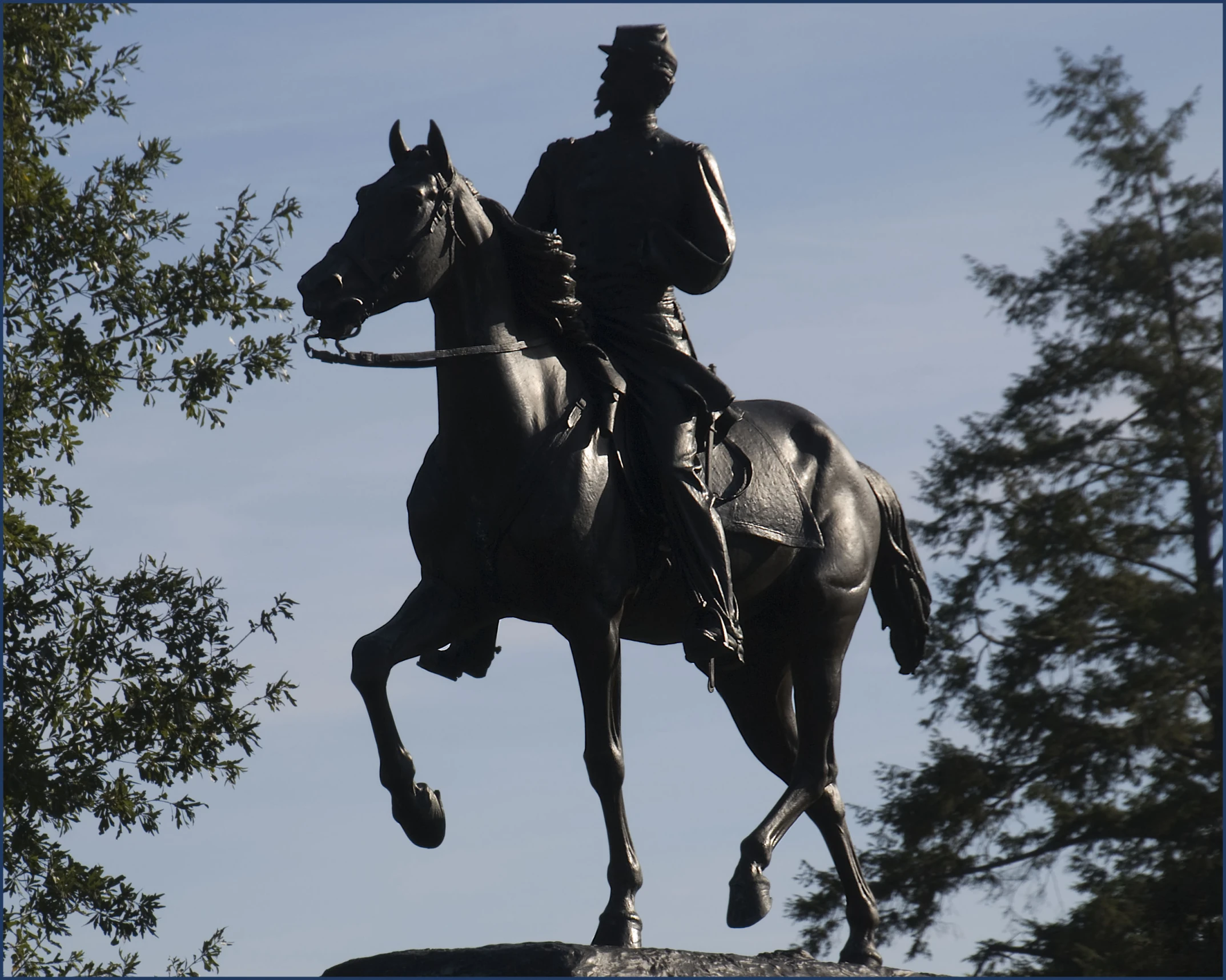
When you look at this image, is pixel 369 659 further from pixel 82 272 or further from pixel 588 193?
pixel 82 272

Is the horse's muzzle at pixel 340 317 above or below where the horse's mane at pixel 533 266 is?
below

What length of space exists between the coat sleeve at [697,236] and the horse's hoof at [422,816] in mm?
2571

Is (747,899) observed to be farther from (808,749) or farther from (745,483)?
(745,483)

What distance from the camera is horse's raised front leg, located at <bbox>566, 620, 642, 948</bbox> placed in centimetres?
850

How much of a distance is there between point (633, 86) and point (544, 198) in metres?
0.66

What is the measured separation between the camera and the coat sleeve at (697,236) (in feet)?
30.5

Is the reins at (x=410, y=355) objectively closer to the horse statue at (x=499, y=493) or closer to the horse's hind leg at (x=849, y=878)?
the horse statue at (x=499, y=493)

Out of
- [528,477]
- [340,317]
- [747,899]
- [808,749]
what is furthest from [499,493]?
[808,749]

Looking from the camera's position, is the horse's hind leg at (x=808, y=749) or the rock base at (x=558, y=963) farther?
the horse's hind leg at (x=808, y=749)

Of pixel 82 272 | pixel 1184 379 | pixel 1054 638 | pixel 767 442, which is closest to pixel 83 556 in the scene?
pixel 82 272

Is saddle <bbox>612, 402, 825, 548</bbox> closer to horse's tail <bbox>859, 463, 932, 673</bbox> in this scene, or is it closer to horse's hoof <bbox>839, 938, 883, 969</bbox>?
horse's tail <bbox>859, 463, 932, 673</bbox>

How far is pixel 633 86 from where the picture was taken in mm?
9539

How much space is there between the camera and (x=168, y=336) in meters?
14.4

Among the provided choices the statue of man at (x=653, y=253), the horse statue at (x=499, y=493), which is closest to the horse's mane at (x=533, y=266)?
the horse statue at (x=499, y=493)
